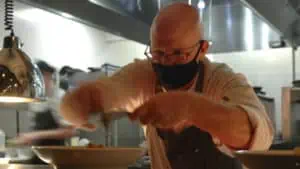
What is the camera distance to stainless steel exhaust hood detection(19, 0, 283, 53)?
2.00m

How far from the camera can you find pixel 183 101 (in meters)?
0.78

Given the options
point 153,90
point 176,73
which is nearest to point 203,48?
point 176,73

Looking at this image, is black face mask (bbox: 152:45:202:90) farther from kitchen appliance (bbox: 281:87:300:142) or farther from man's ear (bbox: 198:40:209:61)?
kitchen appliance (bbox: 281:87:300:142)

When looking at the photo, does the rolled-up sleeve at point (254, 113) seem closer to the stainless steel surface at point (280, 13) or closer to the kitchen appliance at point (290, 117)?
the stainless steel surface at point (280, 13)

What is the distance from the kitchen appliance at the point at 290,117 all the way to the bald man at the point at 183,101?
2.61m

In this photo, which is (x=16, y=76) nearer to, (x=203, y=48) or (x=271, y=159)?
(x=203, y=48)

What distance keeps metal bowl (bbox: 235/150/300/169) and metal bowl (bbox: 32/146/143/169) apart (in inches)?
12.0

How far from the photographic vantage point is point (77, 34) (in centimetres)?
416

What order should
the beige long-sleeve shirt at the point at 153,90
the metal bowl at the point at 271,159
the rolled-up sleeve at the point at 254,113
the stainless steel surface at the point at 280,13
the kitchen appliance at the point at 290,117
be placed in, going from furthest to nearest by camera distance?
the kitchen appliance at the point at 290,117, the stainless steel surface at the point at 280,13, the beige long-sleeve shirt at the point at 153,90, the rolled-up sleeve at the point at 254,113, the metal bowl at the point at 271,159

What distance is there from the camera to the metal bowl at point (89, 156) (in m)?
1.02

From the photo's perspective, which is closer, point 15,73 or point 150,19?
point 15,73

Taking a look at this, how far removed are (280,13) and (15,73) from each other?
4.51ft

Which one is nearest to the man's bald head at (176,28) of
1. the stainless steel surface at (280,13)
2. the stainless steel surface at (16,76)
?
the stainless steel surface at (16,76)

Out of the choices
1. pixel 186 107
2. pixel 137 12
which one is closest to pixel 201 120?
pixel 186 107
